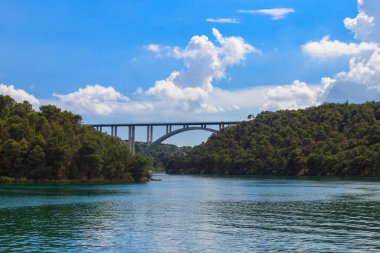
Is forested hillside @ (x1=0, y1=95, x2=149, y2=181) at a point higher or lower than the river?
higher

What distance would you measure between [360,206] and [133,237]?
35046 millimetres

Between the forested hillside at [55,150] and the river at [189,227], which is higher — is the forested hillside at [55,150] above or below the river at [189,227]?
above

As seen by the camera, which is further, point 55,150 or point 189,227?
point 55,150

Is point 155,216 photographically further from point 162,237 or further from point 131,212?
point 162,237

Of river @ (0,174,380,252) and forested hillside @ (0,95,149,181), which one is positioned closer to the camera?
river @ (0,174,380,252)

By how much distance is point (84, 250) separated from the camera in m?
33.4

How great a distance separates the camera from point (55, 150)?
399ft

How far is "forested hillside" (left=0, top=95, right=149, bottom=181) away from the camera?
11845 centimetres

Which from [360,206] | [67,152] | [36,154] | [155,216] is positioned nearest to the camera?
[155,216]

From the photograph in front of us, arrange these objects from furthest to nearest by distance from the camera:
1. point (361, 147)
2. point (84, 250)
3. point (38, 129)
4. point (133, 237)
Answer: point (361, 147) < point (38, 129) < point (133, 237) < point (84, 250)

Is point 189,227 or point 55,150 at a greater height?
point 55,150

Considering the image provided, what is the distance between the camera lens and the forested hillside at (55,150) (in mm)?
118450

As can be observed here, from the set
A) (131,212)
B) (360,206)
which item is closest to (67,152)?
(131,212)

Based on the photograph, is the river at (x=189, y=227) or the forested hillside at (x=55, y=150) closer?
the river at (x=189, y=227)
